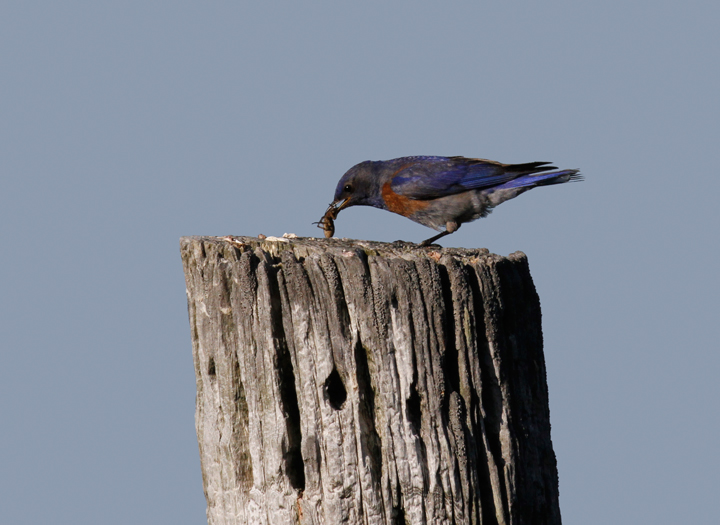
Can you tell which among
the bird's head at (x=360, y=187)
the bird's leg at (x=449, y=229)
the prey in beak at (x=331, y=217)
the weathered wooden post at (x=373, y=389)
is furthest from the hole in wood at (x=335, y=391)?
the bird's head at (x=360, y=187)

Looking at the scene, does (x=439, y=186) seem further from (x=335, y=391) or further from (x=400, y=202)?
(x=335, y=391)

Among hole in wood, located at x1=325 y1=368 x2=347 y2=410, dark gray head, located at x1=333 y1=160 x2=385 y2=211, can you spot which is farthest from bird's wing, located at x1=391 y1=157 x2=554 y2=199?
hole in wood, located at x1=325 y1=368 x2=347 y2=410

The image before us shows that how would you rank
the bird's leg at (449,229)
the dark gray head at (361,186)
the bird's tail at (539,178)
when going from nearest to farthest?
the bird's tail at (539,178) < the bird's leg at (449,229) < the dark gray head at (361,186)

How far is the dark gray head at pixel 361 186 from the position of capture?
23.5ft

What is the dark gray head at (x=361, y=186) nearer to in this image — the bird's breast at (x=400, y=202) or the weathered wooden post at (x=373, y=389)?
the bird's breast at (x=400, y=202)

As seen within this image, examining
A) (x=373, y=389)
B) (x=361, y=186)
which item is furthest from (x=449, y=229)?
(x=373, y=389)

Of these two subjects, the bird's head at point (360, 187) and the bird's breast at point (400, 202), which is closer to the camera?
the bird's breast at point (400, 202)

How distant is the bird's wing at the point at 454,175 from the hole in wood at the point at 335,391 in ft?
10.5

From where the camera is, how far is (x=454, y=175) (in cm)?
692

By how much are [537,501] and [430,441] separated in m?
0.89

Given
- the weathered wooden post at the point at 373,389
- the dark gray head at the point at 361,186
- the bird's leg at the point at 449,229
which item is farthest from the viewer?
the dark gray head at the point at 361,186

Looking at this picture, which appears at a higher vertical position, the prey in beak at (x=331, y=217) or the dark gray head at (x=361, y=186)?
the dark gray head at (x=361, y=186)

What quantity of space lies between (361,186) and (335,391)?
3.44 meters

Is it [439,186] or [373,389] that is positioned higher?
[439,186]
